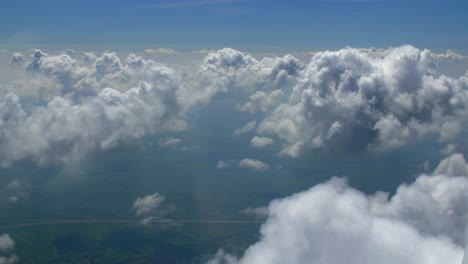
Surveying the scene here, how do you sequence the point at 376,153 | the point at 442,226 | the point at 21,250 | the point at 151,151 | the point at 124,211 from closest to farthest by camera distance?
the point at 442,226 → the point at 21,250 → the point at 124,211 → the point at 376,153 → the point at 151,151

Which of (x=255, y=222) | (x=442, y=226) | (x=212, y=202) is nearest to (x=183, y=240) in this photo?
(x=255, y=222)

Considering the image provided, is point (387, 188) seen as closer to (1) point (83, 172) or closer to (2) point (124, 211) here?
(2) point (124, 211)

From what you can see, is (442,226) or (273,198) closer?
(442,226)

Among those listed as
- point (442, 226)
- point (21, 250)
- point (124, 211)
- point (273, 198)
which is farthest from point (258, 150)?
point (442, 226)

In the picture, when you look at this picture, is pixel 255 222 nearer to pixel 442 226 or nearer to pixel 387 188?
pixel 387 188

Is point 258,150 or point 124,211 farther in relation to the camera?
point 258,150

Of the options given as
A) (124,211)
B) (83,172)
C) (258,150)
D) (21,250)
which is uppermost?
(258,150)

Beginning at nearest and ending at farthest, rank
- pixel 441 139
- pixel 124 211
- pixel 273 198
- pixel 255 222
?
pixel 255 222 < pixel 124 211 < pixel 273 198 < pixel 441 139

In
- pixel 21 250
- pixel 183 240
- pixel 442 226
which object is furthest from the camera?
pixel 183 240

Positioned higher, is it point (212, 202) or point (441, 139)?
point (441, 139)
